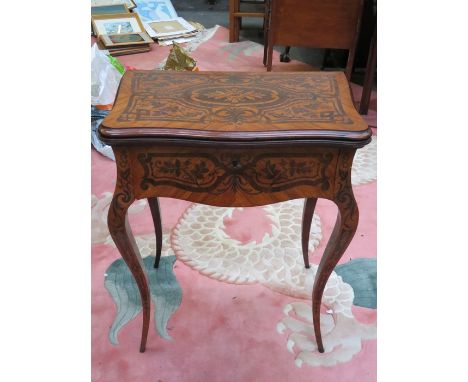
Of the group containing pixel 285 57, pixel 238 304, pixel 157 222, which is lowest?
pixel 238 304

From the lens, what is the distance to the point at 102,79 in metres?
2.37

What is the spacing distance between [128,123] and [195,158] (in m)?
0.15

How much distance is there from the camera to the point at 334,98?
1059 mm

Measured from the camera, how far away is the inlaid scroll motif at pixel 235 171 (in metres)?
0.93

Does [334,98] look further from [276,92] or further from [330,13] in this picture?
[330,13]

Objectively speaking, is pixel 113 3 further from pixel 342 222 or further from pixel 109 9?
pixel 342 222

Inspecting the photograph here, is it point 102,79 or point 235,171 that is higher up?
point 235,171

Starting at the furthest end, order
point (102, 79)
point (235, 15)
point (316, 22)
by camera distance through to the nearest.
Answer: point (235, 15) → point (316, 22) → point (102, 79)

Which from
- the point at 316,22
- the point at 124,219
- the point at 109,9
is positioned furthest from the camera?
the point at 109,9

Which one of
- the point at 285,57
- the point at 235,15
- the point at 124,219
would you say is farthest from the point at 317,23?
the point at 124,219

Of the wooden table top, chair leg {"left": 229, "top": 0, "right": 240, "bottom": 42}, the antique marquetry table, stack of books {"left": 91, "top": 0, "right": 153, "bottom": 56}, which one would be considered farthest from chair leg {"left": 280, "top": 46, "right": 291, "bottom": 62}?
the antique marquetry table

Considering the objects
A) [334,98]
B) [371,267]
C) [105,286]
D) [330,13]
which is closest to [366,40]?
[330,13]

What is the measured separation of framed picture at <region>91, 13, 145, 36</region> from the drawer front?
2830mm

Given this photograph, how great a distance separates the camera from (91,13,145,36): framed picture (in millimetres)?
3447
